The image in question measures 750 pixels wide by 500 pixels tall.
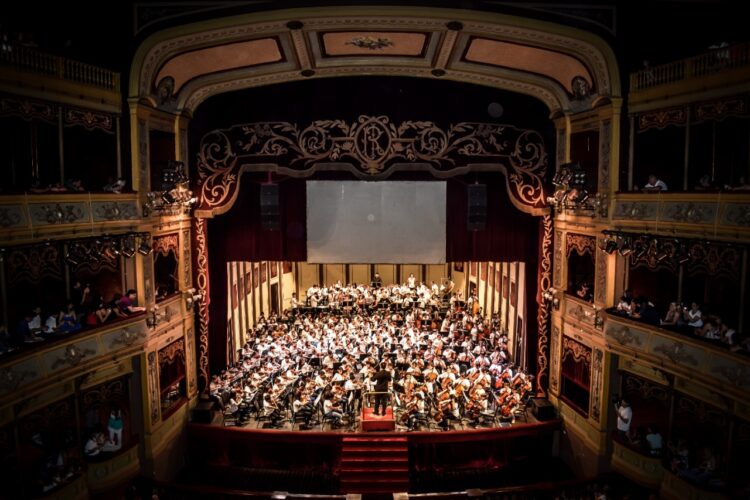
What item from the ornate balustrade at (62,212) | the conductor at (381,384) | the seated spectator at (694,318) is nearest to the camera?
the ornate balustrade at (62,212)

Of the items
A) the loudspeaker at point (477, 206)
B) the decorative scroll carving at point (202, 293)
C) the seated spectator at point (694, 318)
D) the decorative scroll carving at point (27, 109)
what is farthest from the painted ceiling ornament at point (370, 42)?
the seated spectator at point (694, 318)

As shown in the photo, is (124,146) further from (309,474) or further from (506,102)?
(506,102)

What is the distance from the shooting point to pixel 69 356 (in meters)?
9.48

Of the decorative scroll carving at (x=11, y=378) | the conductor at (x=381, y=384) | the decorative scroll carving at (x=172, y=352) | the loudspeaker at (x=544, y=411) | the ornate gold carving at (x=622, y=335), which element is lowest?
the loudspeaker at (x=544, y=411)

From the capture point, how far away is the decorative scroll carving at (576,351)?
39.3 feet

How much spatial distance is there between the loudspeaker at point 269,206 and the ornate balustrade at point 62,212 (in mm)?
3271

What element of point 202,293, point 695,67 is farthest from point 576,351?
point 202,293

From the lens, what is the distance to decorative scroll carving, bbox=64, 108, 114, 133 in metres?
9.95

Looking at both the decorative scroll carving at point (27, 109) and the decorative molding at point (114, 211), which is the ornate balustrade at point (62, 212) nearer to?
the decorative molding at point (114, 211)

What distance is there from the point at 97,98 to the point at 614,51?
9.77 meters

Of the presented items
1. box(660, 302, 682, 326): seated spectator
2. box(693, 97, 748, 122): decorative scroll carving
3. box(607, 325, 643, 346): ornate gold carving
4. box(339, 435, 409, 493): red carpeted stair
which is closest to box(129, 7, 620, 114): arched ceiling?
box(693, 97, 748, 122): decorative scroll carving

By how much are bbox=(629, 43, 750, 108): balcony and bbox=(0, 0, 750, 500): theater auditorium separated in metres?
0.04

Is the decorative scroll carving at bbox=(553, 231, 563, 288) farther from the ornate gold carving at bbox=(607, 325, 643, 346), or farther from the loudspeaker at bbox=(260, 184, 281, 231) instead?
the loudspeaker at bbox=(260, 184, 281, 231)

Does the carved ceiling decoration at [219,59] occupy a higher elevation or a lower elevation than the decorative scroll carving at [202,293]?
higher
